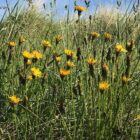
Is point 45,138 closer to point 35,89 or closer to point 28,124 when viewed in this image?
point 28,124

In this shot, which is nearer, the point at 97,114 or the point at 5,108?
the point at 97,114

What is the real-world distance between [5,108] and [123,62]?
0.71 m

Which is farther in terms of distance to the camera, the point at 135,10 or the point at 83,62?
the point at 135,10

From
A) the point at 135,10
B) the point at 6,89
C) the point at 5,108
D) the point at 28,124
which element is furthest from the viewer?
the point at 135,10

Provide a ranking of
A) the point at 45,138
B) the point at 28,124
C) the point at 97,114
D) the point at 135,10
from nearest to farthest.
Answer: the point at 97,114 < the point at 45,138 < the point at 28,124 < the point at 135,10

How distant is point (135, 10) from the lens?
297 cm

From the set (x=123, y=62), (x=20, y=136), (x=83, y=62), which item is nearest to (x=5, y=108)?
(x=20, y=136)

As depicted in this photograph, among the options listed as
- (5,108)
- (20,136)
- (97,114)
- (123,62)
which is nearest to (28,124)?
(20,136)

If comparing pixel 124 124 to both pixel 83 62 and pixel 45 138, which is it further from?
pixel 83 62

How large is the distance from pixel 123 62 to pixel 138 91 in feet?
1.44

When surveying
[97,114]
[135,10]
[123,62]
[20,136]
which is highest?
[135,10]

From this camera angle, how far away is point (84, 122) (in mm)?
2055

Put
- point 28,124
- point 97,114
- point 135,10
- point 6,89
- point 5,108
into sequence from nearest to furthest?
1. point 97,114
2. point 28,124
3. point 5,108
4. point 6,89
5. point 135,10

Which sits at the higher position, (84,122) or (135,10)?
(135,10)
